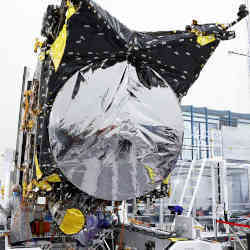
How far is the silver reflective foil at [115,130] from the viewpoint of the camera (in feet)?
3.70

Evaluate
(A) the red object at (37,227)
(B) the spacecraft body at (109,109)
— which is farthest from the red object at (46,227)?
(B) the spacecraft body at (109,109)

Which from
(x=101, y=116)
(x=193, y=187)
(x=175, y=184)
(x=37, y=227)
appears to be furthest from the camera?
(x=193, y=187)

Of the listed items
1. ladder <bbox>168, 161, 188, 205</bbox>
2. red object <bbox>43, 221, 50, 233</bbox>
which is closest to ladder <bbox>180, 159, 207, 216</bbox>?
ladder <bbox>168, 161, 188, 205</bbox>

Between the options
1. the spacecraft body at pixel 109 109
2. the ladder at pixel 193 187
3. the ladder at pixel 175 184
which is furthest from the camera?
the ladder at pixel 175 184

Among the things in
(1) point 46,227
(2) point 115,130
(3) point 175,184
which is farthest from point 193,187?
(2) point 115,130

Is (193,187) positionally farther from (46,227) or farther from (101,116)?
(101,116)

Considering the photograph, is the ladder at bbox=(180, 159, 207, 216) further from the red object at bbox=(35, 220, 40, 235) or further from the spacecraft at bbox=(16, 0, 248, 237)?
the spacecraft at bbox=(16, 0, 248, 237)

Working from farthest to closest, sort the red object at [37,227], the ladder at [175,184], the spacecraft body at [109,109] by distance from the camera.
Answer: the ladder at [175,184]
the red object at [37,227]
the spacecraft body at [109,109]

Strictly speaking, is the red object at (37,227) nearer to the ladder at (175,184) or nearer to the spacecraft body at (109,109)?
the spacecraft body at (109,109)

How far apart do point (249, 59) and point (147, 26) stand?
11.3 feet

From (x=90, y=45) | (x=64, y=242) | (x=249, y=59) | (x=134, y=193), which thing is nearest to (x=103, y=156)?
(x=134, y=193)

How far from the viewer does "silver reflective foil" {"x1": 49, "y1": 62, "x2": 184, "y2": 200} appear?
113cm

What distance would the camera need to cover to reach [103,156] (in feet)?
3.84

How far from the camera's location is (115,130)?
1.17 metres
